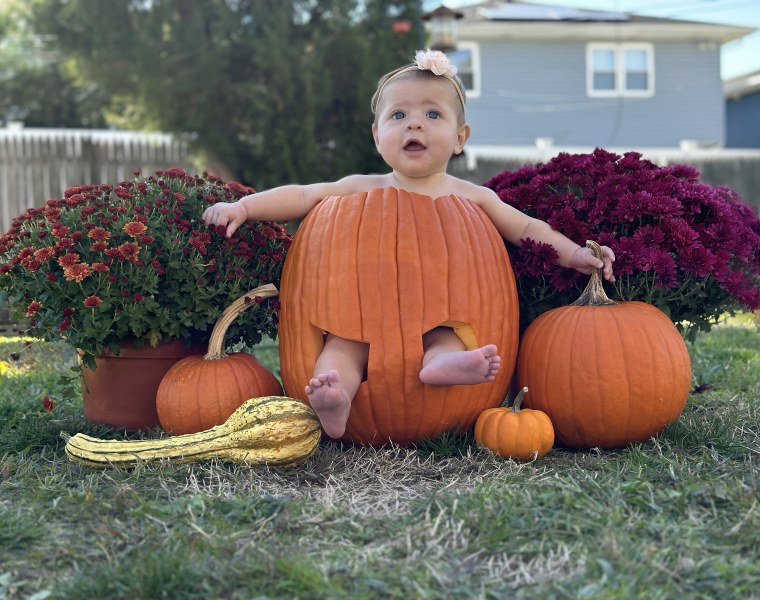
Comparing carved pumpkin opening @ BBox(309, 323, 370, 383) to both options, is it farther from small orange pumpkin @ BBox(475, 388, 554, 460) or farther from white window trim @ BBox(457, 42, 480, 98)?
white window trim @ BBox(457, 42, 480, 98)

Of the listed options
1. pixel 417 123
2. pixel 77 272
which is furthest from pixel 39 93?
pixel 417 123

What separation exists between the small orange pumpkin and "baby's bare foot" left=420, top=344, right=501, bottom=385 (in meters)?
0.23

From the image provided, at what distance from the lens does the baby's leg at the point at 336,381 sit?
2.54 metres

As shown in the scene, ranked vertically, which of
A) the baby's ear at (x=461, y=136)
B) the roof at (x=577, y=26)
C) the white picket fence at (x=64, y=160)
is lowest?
the baby's ear at (x=461, y=136)

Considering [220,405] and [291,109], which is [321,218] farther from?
[291,109]

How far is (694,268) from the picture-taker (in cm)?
299

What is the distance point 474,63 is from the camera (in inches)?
682

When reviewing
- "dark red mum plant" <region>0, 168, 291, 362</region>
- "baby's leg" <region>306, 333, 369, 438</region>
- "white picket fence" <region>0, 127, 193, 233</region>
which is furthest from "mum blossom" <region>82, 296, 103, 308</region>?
"white picket fence" <region>0, 127, 193, 233</region>

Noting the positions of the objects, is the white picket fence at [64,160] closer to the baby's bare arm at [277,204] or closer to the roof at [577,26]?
the roof at [577,26]

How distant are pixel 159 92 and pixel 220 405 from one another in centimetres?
943

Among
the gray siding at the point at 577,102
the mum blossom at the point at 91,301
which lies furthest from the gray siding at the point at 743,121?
the mum blossom at the point at 91,301

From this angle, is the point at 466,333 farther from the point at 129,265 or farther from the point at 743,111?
the point at 743,111

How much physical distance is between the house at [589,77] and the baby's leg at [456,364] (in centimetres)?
1479

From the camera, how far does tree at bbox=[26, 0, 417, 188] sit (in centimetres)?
1111
